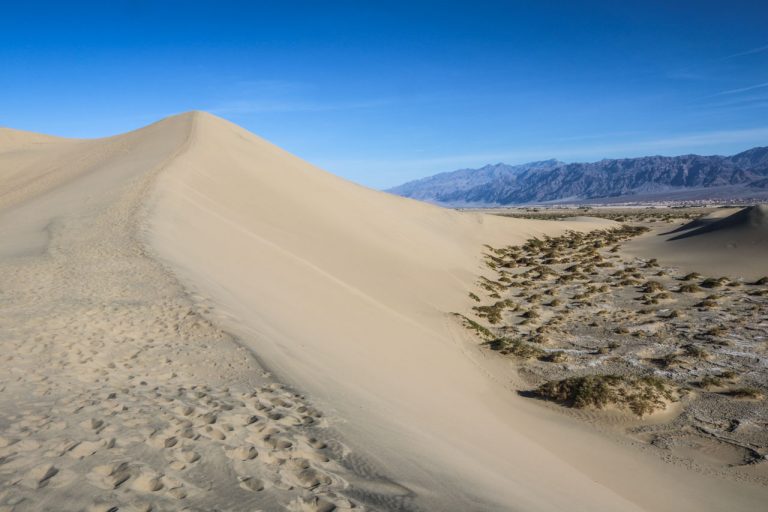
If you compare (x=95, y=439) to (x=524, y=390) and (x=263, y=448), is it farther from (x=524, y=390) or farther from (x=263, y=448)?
(x=524, y=390)

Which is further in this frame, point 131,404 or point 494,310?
point 494,310

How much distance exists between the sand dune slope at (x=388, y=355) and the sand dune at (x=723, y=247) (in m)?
11.2

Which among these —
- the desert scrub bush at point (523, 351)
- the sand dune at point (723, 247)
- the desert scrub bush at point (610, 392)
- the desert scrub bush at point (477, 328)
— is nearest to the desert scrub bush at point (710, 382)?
the desert scrub bush at point (610, 392)

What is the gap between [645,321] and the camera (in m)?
13.6

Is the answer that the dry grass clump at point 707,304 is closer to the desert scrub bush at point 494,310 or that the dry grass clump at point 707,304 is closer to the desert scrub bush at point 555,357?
the desert scrub bush at point 494,310

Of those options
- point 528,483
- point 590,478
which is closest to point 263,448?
point 528,483

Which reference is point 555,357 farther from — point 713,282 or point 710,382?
point 713,282

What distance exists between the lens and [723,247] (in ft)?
79.8

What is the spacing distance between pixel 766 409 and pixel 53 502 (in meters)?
10.1

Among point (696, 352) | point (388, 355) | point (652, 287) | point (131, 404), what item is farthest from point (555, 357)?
point (652, 287)

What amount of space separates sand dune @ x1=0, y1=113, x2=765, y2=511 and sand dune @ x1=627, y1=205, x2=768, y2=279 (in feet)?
45.3

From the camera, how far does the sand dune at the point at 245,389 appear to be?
380 centimetres

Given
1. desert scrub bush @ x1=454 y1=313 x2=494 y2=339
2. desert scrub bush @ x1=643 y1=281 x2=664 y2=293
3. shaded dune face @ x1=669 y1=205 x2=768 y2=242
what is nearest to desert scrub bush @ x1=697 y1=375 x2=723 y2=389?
desert scrub bush @ x1=454 y1=313 x2=494 y2=339

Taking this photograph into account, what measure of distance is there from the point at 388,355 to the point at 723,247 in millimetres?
23243
